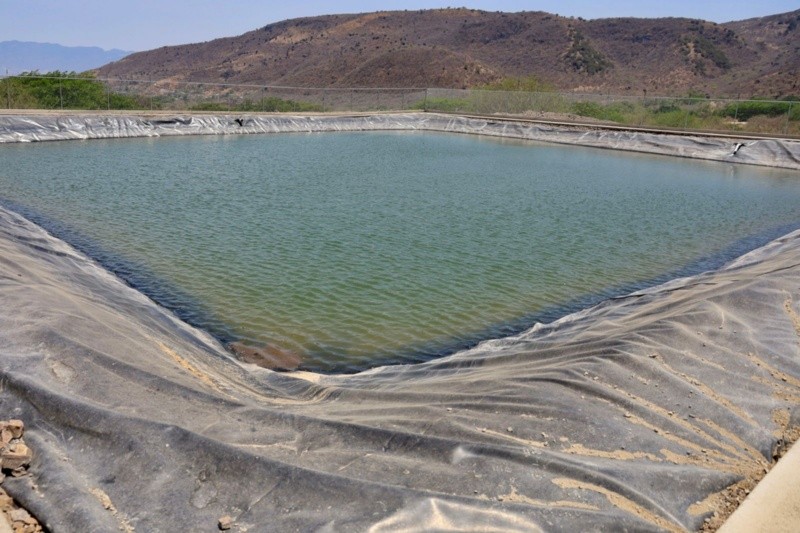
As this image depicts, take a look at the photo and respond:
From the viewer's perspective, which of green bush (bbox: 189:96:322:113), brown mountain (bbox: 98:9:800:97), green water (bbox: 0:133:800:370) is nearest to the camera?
green water (bbox: 0:133:800:370)

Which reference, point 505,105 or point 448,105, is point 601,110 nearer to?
point 505,105

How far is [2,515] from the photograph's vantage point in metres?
3.34

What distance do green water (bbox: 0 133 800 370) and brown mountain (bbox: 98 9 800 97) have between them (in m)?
46.1

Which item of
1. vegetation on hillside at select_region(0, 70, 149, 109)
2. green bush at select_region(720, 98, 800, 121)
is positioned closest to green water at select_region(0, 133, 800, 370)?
vegetation on hillside at select_region(0, 70, 149, 109)

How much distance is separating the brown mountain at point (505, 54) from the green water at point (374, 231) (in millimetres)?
46119

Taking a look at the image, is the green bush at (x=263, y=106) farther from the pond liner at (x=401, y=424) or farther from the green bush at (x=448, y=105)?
the pond liner at (x=401, y=424)

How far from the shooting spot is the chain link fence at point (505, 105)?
30.8 meters

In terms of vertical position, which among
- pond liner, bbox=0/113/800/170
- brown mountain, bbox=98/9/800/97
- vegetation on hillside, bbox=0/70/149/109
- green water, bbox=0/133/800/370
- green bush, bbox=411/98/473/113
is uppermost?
brown mountain, bbox=98/9/800/97

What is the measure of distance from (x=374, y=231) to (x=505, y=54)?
78.9m

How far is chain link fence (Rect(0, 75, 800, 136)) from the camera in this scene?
30828 millimetres

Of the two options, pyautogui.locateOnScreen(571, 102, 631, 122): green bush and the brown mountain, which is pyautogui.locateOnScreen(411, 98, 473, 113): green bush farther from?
the brown mountain

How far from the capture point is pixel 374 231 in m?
12.7

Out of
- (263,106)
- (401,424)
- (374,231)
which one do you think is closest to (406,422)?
(401,424)

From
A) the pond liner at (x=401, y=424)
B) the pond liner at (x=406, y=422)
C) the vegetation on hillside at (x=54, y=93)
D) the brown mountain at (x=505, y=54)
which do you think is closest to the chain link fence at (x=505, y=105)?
the vegetation on hillside at (x=54, y=93)
